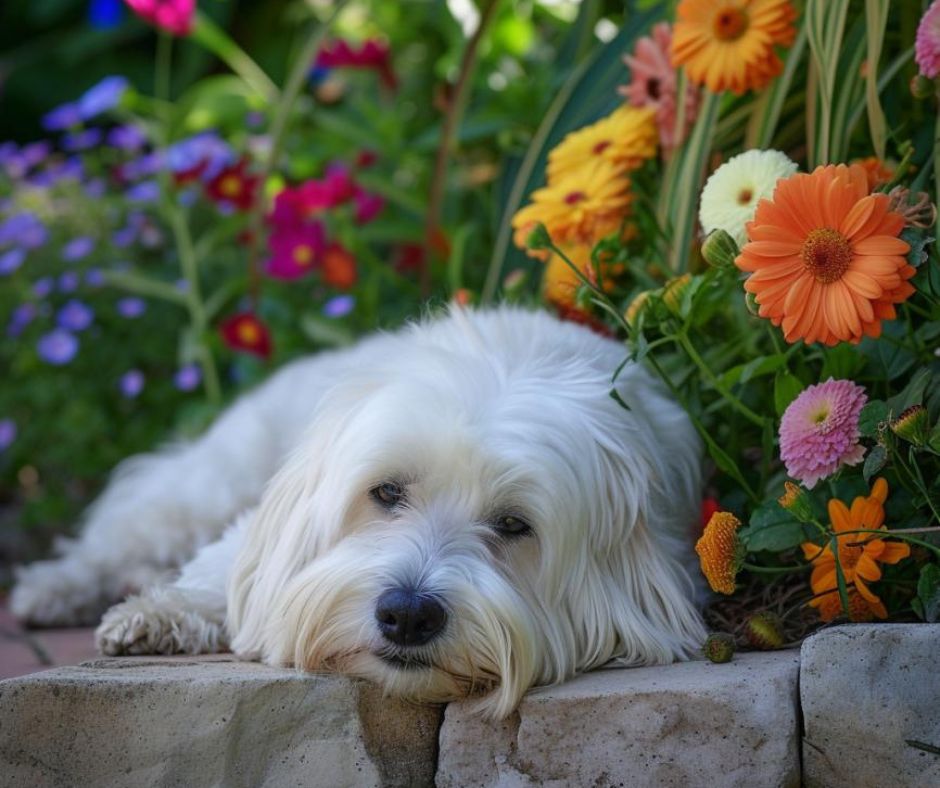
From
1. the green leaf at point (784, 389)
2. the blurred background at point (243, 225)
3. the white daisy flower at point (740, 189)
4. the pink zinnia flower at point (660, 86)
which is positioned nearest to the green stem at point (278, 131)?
the blurred background at point (243, 225)

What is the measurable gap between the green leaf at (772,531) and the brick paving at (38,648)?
130 cm

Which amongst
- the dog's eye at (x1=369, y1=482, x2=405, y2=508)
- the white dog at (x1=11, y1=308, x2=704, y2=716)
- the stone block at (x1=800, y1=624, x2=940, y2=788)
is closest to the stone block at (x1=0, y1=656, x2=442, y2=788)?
the white dog at (x1=11, y1=308, x2=704, y2=716)

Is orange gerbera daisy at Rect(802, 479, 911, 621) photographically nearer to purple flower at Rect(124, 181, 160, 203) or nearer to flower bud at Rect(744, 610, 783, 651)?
flower bud at Rect(744, 610, 783, 651)

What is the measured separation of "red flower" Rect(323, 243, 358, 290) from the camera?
12.5ft

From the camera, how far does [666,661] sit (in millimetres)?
2172

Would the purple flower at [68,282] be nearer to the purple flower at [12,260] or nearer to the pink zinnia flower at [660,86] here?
the purple flower at [12,260]

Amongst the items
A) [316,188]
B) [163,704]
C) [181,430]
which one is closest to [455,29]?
[316,188]

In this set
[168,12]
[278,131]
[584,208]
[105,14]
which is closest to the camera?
[584,208]

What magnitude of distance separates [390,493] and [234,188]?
2.01m

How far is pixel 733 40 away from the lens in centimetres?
253

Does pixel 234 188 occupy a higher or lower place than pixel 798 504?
higher

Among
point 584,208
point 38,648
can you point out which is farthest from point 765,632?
point 38,648

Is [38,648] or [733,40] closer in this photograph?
[733,40]

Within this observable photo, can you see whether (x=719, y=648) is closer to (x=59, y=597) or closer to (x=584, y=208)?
(x=584, y=208)
